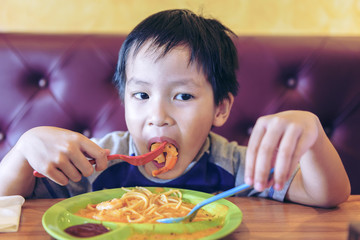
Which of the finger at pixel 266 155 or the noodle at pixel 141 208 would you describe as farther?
the noodle at pixel 141 208

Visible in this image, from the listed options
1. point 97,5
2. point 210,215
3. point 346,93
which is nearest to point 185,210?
point 210,215

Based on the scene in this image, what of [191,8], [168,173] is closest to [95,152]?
[168,173]

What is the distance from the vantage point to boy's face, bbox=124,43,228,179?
3.60 ft

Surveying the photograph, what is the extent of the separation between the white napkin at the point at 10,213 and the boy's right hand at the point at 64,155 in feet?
0.33

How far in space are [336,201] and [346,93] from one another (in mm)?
736

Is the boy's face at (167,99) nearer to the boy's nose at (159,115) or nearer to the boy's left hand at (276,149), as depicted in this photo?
the boy's nose at (159,115)

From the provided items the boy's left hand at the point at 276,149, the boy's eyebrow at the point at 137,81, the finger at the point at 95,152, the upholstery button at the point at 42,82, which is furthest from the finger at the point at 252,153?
the upholstery button at the point at 42,82

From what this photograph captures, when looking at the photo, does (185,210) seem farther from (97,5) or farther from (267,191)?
(97,5)

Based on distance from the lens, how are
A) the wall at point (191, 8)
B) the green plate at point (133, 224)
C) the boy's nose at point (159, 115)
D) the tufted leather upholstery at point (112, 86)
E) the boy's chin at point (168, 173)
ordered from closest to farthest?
the green plate at point (133, 224) → the boy's nose at point (159, 115) → the boy's chin at point (168, 173) → the tufted leather upholstery at point (112, 86) → the wall at point (191, 8)

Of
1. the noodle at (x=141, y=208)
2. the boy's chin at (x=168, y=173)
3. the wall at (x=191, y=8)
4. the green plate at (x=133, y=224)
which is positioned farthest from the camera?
the wall at (x=191, y=8)

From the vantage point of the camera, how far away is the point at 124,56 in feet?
4.14

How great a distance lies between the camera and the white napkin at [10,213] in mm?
771

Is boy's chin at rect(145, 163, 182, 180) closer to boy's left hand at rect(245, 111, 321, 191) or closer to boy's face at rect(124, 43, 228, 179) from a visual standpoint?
boy's face at rect(124, 43, 228, 179)

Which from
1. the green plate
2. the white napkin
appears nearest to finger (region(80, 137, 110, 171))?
the green plate
